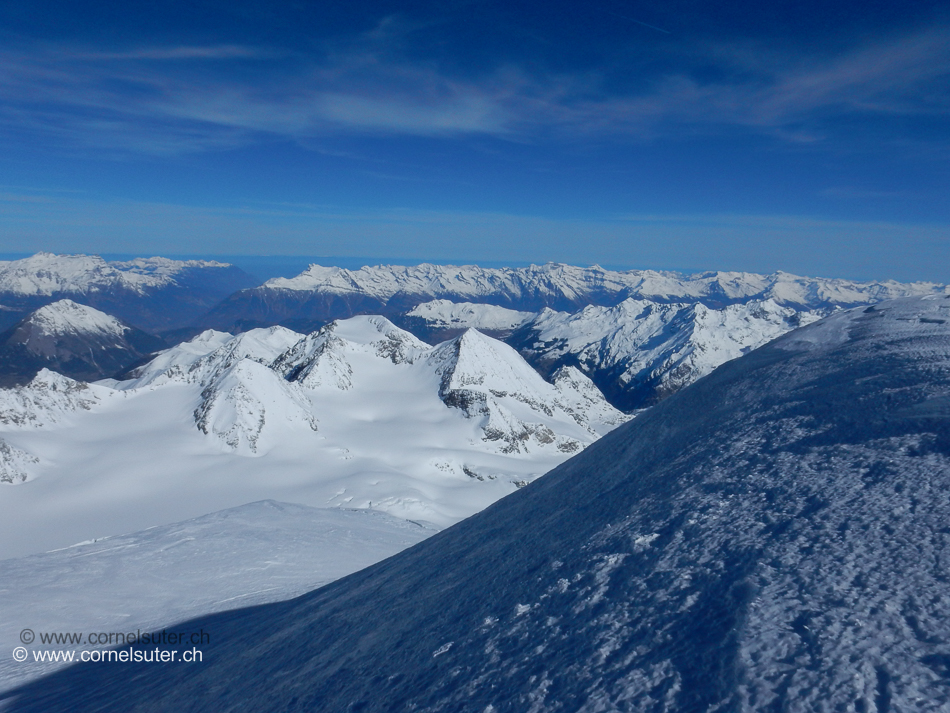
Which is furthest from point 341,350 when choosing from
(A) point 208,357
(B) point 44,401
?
(B) point 44,401

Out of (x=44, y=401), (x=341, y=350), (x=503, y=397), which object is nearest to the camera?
(x=44, y=401)

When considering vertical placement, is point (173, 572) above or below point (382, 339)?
below

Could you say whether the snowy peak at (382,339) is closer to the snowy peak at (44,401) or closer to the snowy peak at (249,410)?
the snowy peak at (249,410)

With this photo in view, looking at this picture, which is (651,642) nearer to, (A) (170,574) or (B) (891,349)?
(B) (891,349)

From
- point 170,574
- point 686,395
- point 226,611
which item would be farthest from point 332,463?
point 686,395

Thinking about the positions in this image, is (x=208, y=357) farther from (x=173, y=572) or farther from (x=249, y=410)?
(x=173, y=572)

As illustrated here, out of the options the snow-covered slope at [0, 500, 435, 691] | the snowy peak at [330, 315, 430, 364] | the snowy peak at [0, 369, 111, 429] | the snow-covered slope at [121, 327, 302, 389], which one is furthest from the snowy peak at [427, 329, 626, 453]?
the snow-covered slope at [0, 500, 435, 691]
